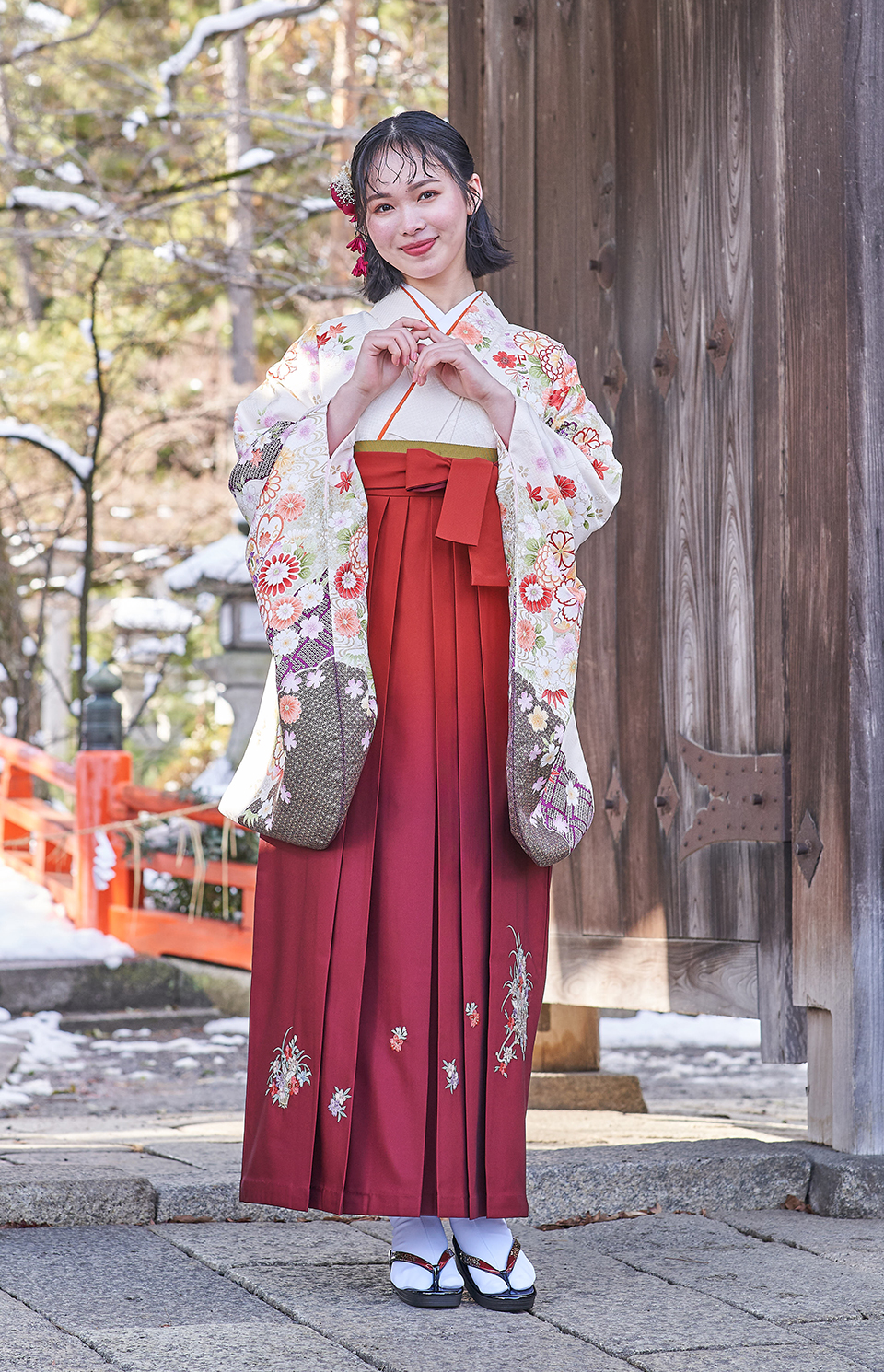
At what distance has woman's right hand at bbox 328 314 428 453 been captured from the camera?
225cm

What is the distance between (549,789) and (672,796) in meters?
1.04

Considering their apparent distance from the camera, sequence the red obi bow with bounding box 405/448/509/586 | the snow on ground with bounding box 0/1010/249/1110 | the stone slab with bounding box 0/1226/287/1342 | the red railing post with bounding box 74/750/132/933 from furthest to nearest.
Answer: the red railing post with bounding box 74/750/132/933 < the snow on ground with bounding box 0/1010/249/1110 < the red obi bow with bounding box 405/448/509/586 < the stone slab with bounding box 0/1226/287/1342

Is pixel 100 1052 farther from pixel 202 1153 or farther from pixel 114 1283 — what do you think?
pixel 114 1283

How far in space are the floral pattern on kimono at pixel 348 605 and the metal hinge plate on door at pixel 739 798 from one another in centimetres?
81

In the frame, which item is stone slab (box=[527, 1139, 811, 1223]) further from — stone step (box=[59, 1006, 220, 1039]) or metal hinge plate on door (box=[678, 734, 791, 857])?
stone step (box=[59, 1006, 220, 1039])

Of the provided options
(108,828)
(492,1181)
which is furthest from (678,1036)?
(492,1181)

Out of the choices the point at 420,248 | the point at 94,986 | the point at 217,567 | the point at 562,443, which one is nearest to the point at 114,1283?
the point at 562,443

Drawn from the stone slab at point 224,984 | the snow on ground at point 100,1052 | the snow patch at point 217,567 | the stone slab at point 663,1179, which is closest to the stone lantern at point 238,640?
the snow patch at point 217,567

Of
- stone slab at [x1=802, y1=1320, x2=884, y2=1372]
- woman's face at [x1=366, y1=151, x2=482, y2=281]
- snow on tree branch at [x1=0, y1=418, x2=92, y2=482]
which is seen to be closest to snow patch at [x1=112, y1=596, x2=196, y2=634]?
snow on tree branch at [x1=0, y1=418, x2=92, y2=482]

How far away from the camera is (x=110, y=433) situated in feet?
40.9

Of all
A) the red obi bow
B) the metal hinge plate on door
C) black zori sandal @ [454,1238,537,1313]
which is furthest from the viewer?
the metal hinge plate on door

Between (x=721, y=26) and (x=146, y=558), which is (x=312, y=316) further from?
(x=721, y=26)

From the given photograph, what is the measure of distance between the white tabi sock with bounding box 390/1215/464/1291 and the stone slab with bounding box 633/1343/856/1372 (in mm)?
400

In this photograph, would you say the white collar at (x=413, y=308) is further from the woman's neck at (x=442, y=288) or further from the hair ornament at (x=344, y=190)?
the hair ornament at (x=344, y=190)
